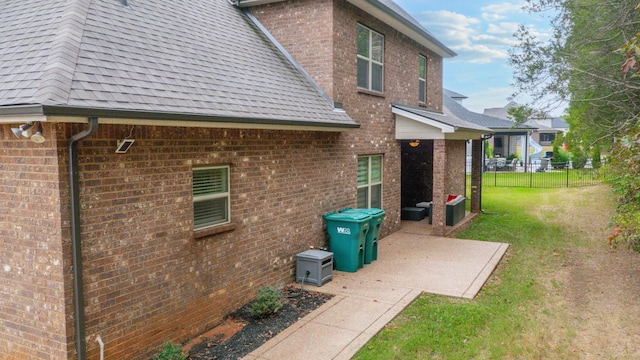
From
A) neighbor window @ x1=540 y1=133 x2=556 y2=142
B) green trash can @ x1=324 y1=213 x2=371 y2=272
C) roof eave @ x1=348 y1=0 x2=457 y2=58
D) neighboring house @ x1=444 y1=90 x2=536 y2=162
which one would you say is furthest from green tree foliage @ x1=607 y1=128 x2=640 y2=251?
neighbor window @ x1=540 y1=133 x2=556 y2=142

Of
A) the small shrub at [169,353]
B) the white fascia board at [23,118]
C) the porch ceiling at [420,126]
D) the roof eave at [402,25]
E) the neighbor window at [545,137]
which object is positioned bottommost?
the small shrub at [169,353]

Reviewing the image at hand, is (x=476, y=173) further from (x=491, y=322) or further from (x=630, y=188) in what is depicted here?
(x=491, y=322)

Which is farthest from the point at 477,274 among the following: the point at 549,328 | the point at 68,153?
the point at 68,153

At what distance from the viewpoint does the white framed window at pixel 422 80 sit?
1593 cm

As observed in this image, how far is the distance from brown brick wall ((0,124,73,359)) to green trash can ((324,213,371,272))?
565cm

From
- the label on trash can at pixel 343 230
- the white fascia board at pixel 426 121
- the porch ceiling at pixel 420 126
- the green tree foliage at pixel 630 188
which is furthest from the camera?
the porch ceiling at pixel 420 126

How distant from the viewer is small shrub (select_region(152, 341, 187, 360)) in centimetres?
555

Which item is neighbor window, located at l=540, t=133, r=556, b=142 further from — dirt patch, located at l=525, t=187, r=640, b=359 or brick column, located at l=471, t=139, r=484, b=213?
dirt patch, located at l=525, t=187, r=640, b=359

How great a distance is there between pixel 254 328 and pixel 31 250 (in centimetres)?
311

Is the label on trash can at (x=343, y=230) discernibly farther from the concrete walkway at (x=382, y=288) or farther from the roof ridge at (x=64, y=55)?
the roof ridge at (x=64, y=55)

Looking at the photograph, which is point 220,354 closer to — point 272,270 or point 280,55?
point 272,270

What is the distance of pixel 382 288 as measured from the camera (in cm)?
862

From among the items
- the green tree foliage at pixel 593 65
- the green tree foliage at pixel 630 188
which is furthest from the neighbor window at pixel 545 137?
the green tree foliage at pixel 630 188

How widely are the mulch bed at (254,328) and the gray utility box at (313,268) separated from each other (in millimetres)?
386
